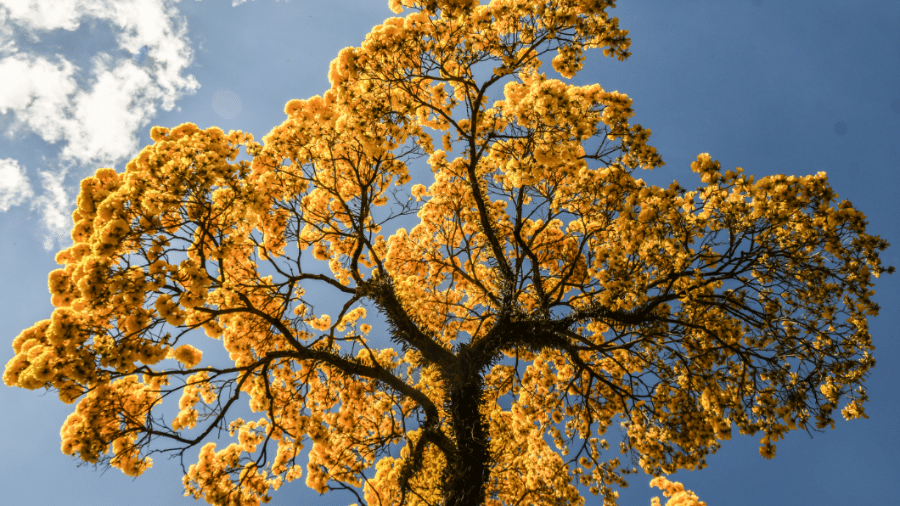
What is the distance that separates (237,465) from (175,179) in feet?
17.9

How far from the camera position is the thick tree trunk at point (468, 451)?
6449 mm

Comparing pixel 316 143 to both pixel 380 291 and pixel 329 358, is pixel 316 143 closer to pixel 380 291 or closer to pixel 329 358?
pixel 380 291

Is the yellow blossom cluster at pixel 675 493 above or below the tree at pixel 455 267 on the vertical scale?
below

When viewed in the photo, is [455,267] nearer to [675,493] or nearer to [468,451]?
[468,451]

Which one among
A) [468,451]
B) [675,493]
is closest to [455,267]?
[468,451]

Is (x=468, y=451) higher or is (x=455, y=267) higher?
(x=455, y=267)

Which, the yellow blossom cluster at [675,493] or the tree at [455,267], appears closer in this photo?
the tree at [455,267]

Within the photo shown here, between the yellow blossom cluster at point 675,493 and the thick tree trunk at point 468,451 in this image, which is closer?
the thick tree trunk at point 468,451

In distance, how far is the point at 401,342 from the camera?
7598mm

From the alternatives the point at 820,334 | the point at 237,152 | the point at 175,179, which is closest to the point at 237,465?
the point at 175,179

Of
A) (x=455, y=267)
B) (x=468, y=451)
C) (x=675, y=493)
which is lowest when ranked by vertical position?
(x=675, y=493)

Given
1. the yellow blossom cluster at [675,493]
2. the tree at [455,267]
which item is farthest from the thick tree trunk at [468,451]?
the yellow blossom cluster at [675,493]

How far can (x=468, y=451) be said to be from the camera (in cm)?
668

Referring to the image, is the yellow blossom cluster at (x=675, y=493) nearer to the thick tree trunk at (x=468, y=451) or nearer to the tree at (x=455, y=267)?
the tree at (x=455, y=267)
